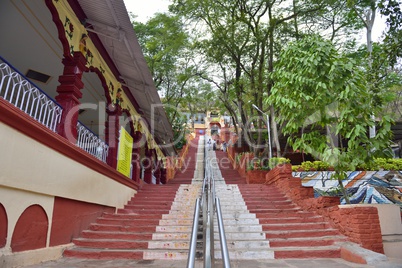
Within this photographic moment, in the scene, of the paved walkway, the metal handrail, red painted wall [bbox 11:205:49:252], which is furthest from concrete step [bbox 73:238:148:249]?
the metal handrail

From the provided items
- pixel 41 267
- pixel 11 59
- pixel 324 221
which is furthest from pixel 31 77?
pixel 324 221

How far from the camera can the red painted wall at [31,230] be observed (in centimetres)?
378

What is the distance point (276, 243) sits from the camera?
16.9ft

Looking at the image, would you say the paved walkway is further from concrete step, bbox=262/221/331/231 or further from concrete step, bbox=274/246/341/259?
concrete step, bbox=262/221/331/231

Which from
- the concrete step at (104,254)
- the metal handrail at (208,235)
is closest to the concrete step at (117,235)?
the concrete step at (104,254)

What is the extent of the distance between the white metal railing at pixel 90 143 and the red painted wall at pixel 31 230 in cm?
181

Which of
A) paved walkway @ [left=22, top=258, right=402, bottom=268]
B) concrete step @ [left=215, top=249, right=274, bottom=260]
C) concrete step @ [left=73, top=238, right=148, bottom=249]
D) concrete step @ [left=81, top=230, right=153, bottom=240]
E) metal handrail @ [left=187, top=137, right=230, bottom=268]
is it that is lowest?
paved walkway @ [left=22, top=258, right=402, bottom=268]

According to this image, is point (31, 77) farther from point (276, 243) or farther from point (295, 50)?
point (276, 243)

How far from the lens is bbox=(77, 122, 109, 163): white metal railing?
601cm

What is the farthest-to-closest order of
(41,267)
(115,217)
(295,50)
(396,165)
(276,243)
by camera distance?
(396,165) → (115,217) → (295,50) → (276,243) → (41,267)

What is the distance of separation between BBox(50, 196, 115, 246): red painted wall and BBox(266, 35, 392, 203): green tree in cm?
450

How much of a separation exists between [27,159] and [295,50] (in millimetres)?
5192

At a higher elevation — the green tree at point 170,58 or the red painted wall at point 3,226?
the green tree at point 170,58

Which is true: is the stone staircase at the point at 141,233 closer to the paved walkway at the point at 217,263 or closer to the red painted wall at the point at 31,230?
the paved walkway at the point at 217,263
